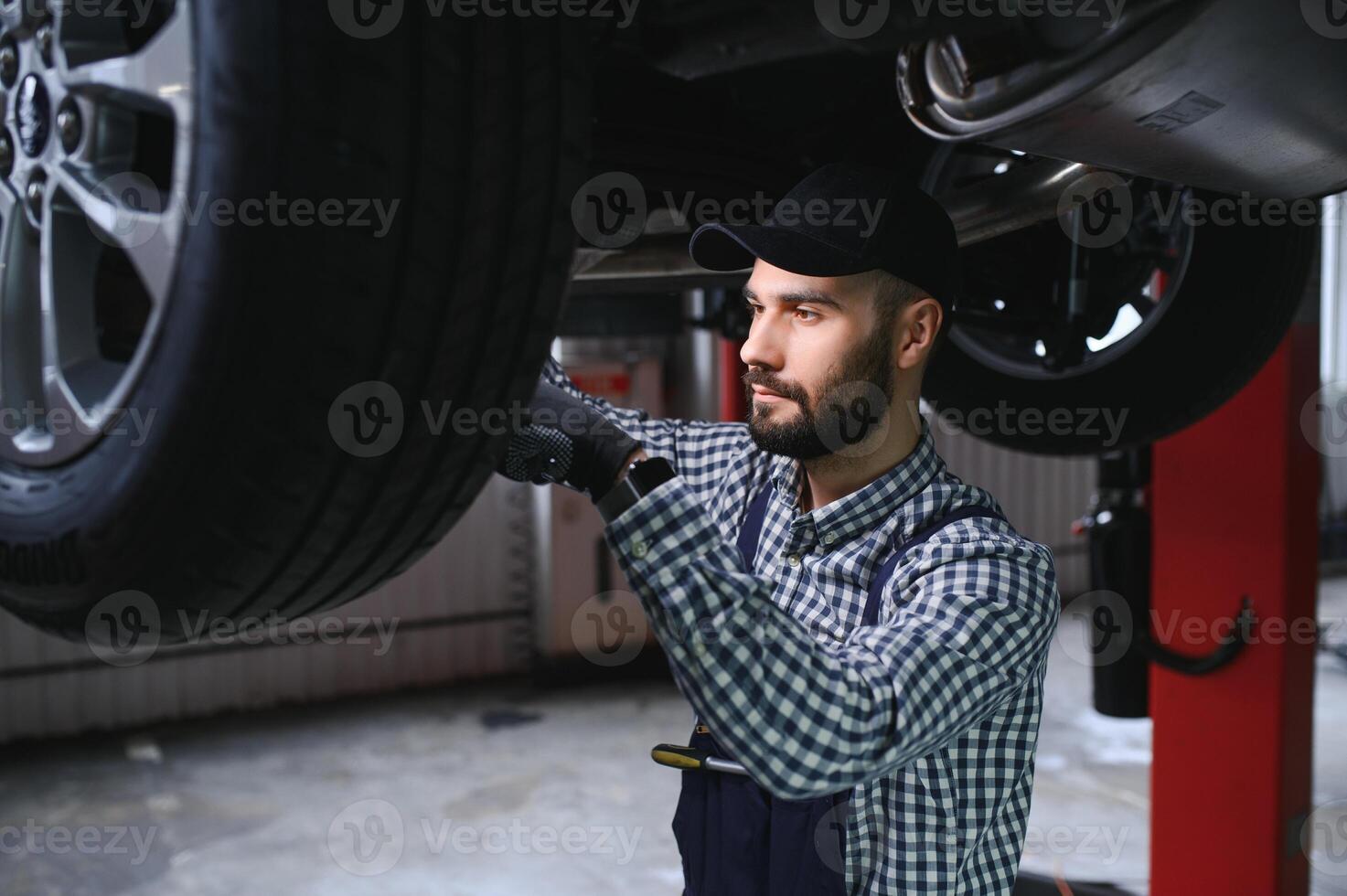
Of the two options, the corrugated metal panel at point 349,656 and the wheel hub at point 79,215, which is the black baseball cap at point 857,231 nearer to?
the wheel hub at point 79,215

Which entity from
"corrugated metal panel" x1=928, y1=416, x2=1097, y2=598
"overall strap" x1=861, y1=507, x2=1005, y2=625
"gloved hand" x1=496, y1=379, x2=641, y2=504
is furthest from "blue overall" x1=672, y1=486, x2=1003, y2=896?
"corrugated metal panel" x1=928, y1=416, x2=1097, y2=598

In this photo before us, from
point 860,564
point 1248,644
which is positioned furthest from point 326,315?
point 1248,644

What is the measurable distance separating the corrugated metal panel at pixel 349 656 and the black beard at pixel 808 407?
131 inches

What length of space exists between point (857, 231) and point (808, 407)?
171 mm

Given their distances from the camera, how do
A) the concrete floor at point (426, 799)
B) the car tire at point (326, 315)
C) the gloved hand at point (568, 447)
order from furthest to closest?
the concrete floor at point (426, 799) → the gloved hand at point (568, 447) → the car tire at point (326, 315)

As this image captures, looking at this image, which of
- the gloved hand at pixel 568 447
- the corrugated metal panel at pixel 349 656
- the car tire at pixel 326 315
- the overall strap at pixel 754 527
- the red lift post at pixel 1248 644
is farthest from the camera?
the corrugated metal panel at pixel 349 656

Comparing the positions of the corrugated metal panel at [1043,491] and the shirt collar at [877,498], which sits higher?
the shirt collar at [877,498]

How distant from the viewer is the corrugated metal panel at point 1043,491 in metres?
6.52

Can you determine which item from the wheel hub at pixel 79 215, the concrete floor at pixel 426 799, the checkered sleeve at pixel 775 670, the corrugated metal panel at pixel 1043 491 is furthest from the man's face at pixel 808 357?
the corrugated metal panel at pixel 1043 491

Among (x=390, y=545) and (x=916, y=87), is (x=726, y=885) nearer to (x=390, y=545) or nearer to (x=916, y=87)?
(x=390, y=545)

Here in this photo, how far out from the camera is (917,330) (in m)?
1.13

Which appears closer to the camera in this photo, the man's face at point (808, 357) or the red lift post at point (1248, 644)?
the man's face at point (808, 357)

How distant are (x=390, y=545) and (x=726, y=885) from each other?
526mm

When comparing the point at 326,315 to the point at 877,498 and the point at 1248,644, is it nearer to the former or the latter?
the point at 877,498
